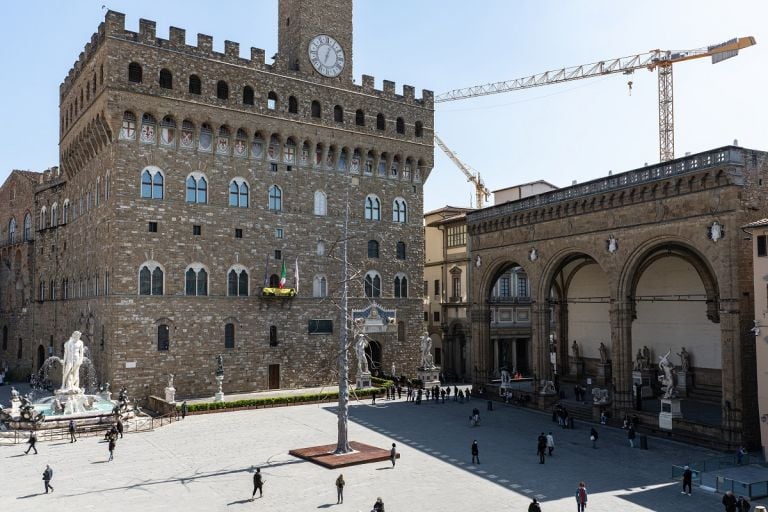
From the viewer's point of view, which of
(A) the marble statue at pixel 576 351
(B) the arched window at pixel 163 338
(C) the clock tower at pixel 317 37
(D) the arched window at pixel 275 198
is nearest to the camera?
(B) the arched window at pixel 163 338

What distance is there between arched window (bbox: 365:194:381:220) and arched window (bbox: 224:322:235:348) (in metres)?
12.3

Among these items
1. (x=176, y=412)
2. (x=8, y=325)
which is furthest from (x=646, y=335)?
(x=8, y=325)

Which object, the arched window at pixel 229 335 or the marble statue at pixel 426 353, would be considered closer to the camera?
the arched window at pixel 229 335

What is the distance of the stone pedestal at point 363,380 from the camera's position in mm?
41906

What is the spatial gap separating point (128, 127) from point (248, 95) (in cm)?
778

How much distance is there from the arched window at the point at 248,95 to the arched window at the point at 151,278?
460 inches

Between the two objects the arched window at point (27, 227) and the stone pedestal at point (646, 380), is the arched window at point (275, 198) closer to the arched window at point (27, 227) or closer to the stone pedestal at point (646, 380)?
the stone pedestal at point (646, 380)

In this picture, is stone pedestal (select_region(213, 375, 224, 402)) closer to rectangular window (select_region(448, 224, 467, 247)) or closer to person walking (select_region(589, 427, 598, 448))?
person walking (select_region(589, 427, 598, 448))

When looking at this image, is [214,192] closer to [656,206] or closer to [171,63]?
[171,63]

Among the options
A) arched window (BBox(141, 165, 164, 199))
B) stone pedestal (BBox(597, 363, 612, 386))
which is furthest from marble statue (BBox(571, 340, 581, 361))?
arched window (BBox(141, 165, 164, 199))

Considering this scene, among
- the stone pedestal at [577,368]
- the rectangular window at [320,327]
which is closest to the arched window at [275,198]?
the rectangular window at [320,327]

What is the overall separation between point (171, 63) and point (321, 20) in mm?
11567

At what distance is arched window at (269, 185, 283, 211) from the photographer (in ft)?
137

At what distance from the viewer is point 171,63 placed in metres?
37.8
